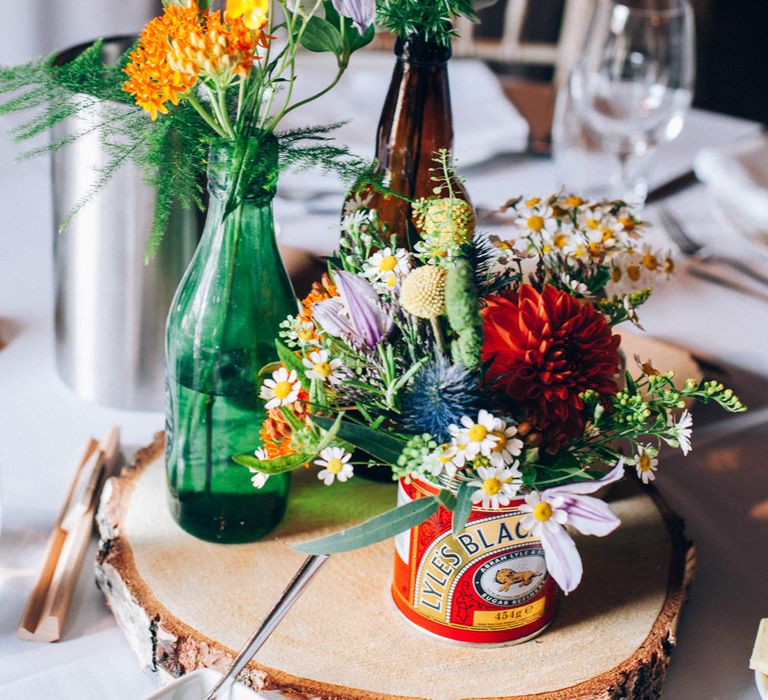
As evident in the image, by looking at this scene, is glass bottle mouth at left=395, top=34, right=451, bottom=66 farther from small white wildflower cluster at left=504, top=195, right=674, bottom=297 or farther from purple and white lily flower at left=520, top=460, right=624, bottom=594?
purple and white lily flower at left=520, top=460, right=624, bottom=594

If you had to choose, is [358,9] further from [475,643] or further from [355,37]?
[475,643]

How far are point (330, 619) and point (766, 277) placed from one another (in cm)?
68

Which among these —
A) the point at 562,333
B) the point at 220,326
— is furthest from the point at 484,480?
the point at 220,326

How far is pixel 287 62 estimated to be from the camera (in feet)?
1.67

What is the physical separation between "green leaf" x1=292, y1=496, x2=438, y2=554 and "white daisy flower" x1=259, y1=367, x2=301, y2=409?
75 millimetres

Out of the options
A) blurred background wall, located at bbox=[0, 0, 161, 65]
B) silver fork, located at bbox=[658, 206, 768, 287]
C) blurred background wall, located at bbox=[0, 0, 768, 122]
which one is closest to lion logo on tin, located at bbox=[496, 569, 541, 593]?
silver fork, located at bbox=[658, 206, 768, 287]

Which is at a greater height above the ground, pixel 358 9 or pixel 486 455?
pixel 358 9

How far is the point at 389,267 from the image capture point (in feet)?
1.75

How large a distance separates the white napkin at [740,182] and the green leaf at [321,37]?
703 millimetres

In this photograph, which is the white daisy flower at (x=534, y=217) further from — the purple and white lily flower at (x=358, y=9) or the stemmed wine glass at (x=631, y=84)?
the stemmed wine glass at (x=631, y=84)

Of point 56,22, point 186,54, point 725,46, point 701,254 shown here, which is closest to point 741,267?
point 701,254

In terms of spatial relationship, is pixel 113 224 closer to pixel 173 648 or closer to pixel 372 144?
pixel 173 648

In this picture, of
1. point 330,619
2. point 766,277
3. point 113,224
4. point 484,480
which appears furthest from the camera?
point 766,277

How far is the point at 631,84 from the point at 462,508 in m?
0.80
